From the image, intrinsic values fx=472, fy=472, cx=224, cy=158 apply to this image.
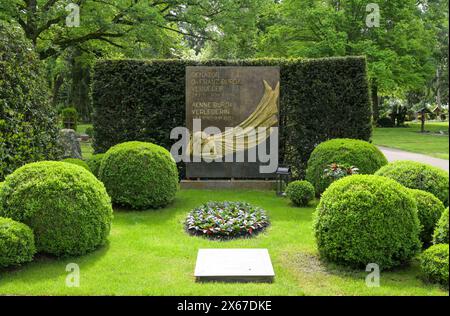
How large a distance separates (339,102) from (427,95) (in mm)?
51241

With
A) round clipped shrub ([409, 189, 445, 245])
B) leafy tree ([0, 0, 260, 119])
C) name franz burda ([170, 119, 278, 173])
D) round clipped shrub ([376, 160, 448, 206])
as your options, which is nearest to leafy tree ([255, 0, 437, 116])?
leafy tree ([0, 0, 260, 119])

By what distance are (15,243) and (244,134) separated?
26.7ft

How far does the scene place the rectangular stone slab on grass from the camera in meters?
6.59

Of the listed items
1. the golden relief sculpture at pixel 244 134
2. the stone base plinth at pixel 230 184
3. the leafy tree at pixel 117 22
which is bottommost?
the stone base plinth at pixel 230 184

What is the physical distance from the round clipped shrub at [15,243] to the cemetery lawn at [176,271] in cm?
24

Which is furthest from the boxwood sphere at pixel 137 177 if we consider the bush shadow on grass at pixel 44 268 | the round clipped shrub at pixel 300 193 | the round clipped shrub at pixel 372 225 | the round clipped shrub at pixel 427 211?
the round clipped shrub at pixel 427 211

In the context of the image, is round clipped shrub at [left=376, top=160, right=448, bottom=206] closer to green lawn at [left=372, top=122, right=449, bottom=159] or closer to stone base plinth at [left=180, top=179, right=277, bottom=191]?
green lawn at [left=372, top=122, right=449, bottom=159]

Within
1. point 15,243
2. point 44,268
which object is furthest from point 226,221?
point 15,243

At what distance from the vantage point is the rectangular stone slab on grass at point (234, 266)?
659 centimetres

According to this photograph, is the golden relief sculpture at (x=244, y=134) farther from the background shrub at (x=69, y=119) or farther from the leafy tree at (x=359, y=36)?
the leafy tree at (x=359, y=36)

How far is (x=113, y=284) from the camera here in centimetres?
656

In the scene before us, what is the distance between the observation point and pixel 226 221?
9.39 meters

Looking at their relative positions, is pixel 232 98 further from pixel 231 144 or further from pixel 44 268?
pixel 44 268

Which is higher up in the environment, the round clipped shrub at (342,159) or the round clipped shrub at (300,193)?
the round clipped shrub at (342,159)
